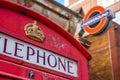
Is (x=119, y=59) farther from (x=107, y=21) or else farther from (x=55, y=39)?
(x=55, y=39)

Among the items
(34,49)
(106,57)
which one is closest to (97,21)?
(106,57)

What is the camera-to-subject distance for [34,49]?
521 cm

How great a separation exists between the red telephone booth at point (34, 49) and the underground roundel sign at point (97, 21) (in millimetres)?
3280

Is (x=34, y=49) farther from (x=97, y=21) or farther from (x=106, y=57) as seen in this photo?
(x=106, y=57)

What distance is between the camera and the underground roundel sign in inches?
365

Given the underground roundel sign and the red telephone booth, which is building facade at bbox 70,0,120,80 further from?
the red telephone booth

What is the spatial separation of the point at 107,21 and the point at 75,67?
375 cm

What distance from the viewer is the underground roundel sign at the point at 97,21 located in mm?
9273

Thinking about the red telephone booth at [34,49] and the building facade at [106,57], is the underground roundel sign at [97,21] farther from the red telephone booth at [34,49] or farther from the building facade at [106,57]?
the building facade at [106,57]

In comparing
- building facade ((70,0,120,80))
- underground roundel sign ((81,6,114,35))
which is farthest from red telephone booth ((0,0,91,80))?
building facade ((70,0,120,80))

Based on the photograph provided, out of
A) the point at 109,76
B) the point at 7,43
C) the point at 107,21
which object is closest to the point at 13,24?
the point at 7,43

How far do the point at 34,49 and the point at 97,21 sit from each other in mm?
4746

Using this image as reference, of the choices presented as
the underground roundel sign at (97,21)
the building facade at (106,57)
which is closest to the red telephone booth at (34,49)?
the underground roundel sign at (97,21)

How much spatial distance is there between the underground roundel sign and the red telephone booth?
10.8ft
